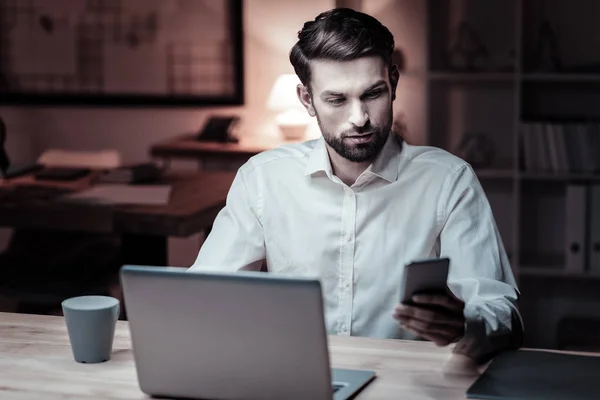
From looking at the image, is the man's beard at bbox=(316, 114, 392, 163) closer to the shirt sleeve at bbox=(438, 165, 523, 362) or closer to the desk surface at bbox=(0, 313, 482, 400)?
the shirt sleeve at bbox=(438, 165, 523, 362)

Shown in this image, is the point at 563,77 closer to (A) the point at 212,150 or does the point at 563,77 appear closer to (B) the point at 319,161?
(A) the point at 212,150

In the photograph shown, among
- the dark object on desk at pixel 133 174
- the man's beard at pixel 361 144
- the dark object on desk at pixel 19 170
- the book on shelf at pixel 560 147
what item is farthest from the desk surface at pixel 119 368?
the book on shelf at pixel 560 147

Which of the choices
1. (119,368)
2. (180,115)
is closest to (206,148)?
(180,115)

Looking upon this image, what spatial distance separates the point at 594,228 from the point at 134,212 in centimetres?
192

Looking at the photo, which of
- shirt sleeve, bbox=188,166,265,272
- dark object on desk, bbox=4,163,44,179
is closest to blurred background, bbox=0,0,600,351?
dark object on desk, bbox=4,163,44,179

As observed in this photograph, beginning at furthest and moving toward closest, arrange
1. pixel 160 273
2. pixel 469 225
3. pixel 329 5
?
pixel 329 5 → pixel 469 225 → pixel 160 273

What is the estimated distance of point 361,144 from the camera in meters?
2.03

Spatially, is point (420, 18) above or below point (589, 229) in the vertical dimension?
above

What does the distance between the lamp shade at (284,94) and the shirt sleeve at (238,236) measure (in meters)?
2.27

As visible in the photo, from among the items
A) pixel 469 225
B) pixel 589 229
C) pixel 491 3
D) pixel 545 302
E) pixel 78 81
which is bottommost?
pixel 545 302

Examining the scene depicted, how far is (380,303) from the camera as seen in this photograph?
2090 millimetres

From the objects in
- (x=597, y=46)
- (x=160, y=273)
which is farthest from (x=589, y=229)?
(x=160, y=273)

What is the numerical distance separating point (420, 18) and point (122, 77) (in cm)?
141

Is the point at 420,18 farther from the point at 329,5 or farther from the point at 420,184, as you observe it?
the point at 420,184
